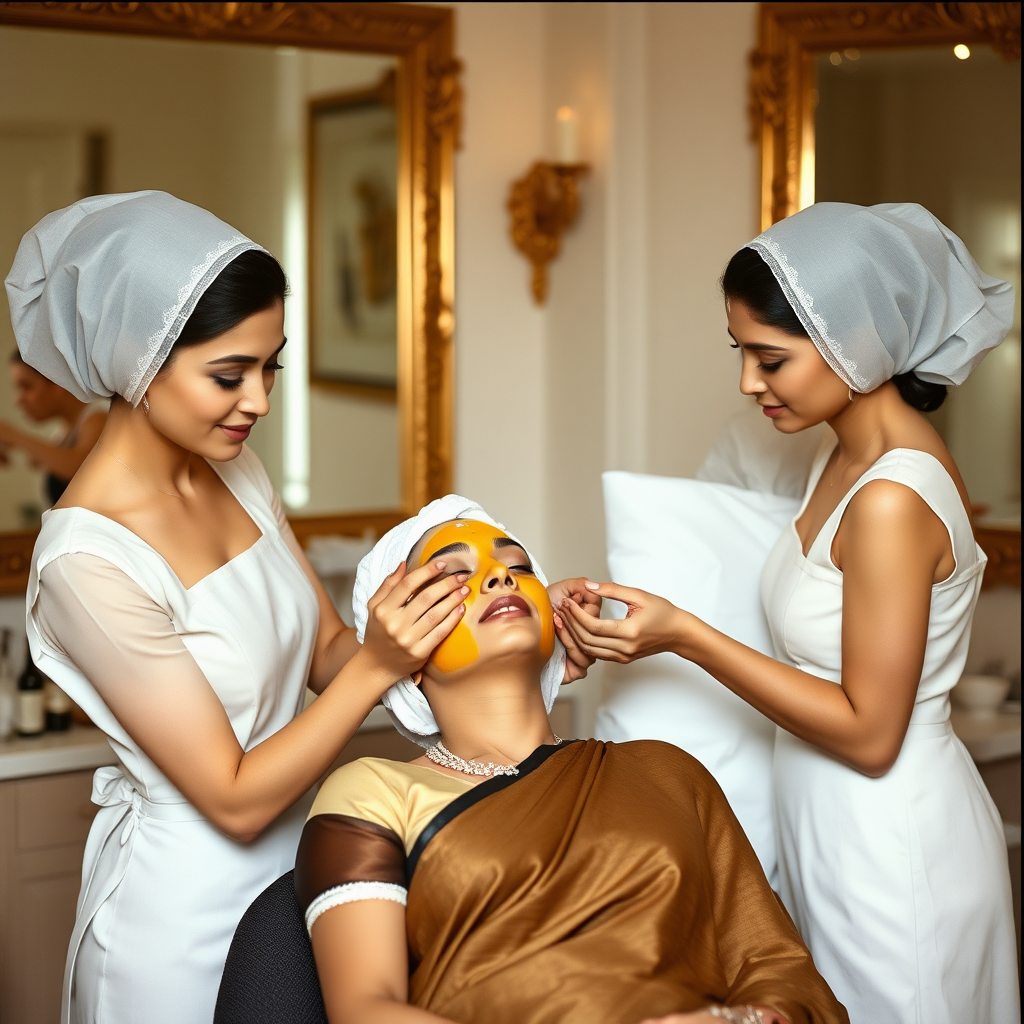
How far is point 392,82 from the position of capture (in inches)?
134

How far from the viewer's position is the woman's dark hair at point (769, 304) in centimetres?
181

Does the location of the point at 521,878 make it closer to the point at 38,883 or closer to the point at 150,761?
the point at 150,761

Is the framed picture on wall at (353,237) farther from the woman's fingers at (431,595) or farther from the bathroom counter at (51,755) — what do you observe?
the woman's fingers at (431,595)

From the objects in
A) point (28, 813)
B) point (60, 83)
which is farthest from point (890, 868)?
point (60, 83)

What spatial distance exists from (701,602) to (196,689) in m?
0.97

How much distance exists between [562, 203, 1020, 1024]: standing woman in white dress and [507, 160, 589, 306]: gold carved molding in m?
1.65

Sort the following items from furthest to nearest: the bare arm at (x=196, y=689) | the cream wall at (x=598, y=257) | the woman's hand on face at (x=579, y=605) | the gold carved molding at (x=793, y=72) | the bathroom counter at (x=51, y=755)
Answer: the cream wall at (x=598, y=257) → the gold carved molding at (x=793, y=72) → the bathroom counter at (x=51, y=755) → the woman's hand on face at (x=579, y=605) → the bare arm at (x=196, y=689)

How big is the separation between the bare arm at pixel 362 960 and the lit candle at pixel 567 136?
2423 millimetres

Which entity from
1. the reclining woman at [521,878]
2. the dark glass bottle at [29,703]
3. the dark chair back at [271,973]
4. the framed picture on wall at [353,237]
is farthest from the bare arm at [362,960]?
the framed picture on wall at [353,237]

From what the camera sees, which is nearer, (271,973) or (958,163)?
(271,973)

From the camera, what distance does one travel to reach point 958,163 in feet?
9.91

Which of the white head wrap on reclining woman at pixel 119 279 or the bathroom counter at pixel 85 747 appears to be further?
the bathroom counter at pixel 85 747

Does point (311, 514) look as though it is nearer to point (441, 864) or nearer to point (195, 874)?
point (195, 874)

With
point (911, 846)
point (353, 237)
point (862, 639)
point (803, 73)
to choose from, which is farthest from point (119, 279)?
point (803, 73)
